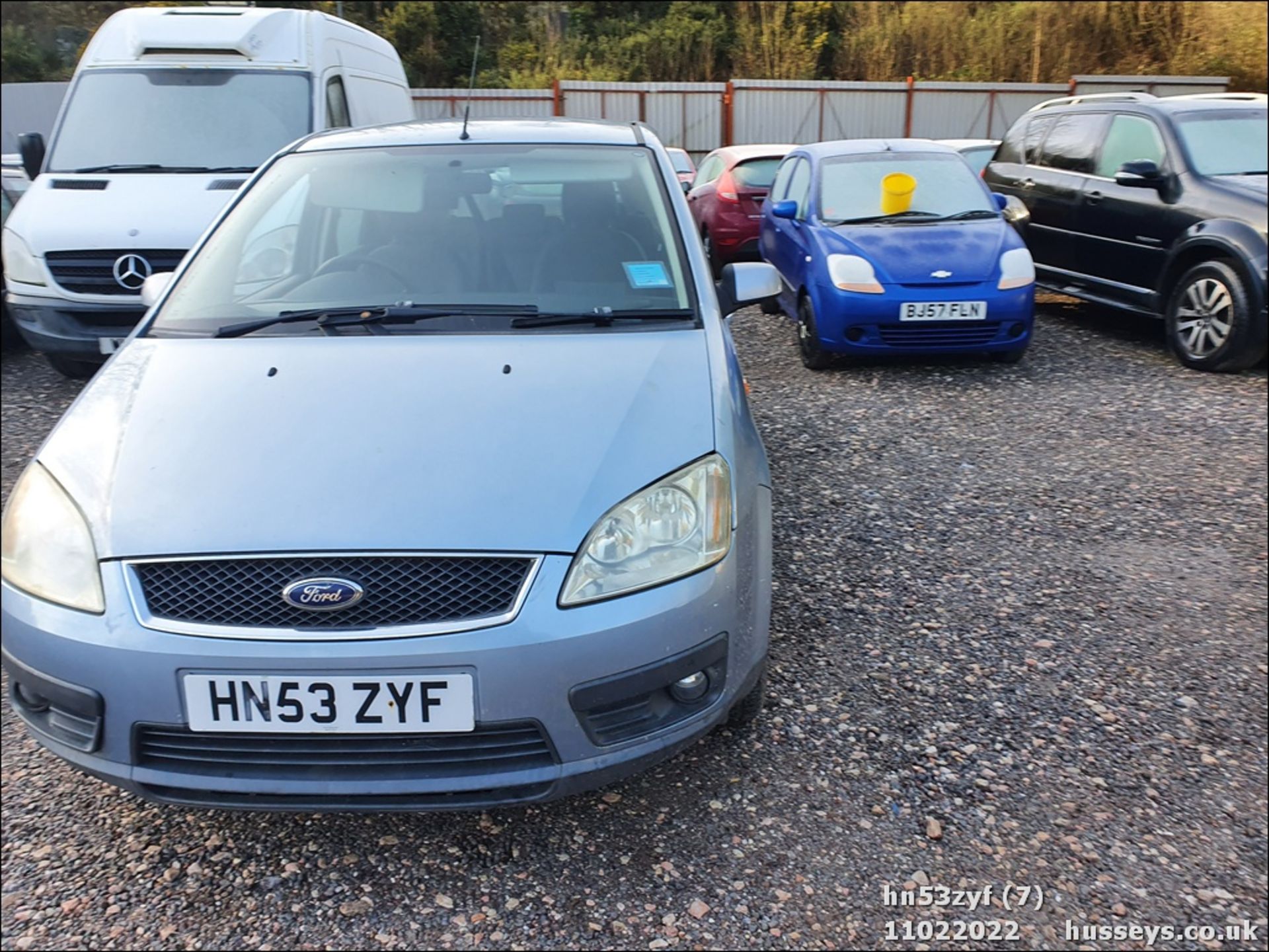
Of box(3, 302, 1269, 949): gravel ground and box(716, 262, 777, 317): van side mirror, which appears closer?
box(3, 302, 1269, 949): gravel ground

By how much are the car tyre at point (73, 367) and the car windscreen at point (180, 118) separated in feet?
3.98

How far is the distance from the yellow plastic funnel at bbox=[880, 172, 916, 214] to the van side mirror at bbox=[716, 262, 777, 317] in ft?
12.7

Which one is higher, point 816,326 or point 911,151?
point 911,151

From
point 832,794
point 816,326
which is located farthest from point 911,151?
point 832,794

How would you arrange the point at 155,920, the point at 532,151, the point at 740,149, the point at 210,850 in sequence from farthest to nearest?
the point at 740,149, the point at 532,151, the point at 210,850, the point at 155,920

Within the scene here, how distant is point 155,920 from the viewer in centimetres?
212

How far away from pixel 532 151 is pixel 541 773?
225 centimetres

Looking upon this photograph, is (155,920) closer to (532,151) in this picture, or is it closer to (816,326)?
(532,151)

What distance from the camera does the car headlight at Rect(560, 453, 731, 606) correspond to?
2066 millimetres

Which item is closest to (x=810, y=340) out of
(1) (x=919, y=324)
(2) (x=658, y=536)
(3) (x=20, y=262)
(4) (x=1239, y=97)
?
(1) (x=919, y=324)

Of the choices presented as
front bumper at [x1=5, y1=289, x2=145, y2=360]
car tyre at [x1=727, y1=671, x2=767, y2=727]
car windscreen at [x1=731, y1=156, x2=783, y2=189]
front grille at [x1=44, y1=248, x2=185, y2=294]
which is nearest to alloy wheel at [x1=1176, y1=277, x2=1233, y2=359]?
car windscreen at [x1=731, y1=156, x2=783, y2=189]

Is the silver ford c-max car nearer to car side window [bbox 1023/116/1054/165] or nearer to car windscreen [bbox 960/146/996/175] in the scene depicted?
car side window [bbox 1023/116/1054/165]

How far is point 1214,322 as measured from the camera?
254 inches

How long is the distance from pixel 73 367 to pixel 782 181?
5655mm
